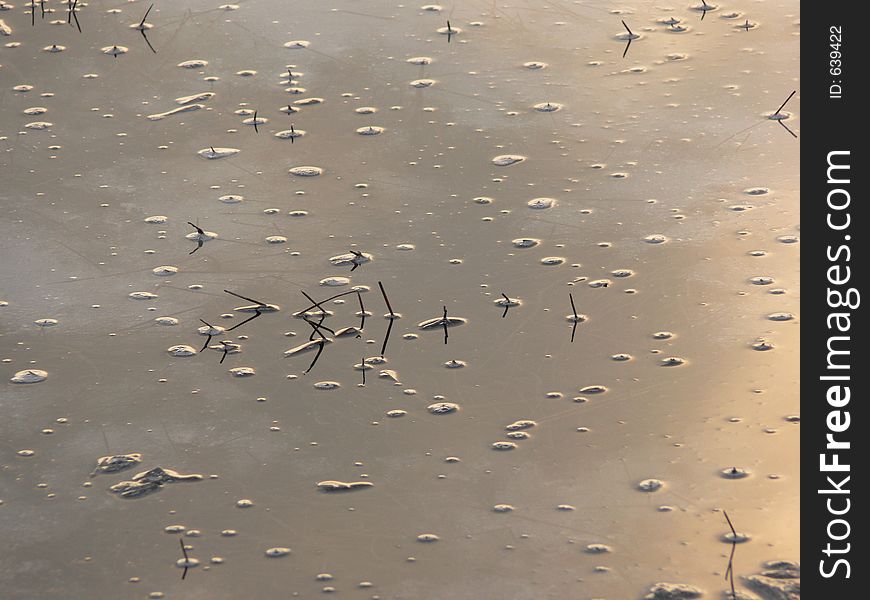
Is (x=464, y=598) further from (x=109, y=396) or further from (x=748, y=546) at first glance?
(x=109, y=396)

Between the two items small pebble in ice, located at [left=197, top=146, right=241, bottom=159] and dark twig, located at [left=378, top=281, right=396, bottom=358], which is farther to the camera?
small pebble in ice, located at [left=197, top=146, right=241, bottom=159]

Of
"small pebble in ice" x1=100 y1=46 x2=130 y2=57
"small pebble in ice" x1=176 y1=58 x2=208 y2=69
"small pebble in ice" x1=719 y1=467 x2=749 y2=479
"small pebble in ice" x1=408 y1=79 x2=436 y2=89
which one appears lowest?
"small pebble in ice" x1=719 y1=467 x2=749 y2=479

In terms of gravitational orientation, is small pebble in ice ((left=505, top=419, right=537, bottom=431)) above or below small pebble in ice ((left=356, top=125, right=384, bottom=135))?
below

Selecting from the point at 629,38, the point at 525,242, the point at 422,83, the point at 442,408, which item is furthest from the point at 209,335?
the point at 629,38

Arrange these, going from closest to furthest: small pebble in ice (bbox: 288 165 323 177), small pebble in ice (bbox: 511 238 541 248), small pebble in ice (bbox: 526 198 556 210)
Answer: small pebble in ice (bbox: 511 238 541 248), small pebble in ice (bbox: 526 198 556 210), small pebble in ice (bbox: 288 165 323 177)

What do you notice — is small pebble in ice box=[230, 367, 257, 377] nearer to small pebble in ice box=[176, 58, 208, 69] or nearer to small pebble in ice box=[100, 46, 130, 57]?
small pebble in ice box=[176, 58, 208, 69]

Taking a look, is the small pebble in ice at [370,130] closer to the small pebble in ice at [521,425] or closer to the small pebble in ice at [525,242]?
the small pebble in ice at [525,242]

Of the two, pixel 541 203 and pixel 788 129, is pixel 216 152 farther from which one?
pixel 788 129

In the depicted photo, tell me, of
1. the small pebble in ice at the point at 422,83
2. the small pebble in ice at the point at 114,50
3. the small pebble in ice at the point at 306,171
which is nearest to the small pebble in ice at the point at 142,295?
the small pebble in ice at the point at 306,171

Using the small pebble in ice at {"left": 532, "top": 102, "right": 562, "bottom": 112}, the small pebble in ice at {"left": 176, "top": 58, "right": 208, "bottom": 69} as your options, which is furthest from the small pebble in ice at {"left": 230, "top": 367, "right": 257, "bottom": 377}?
the small pebble in ice at {"left": 176, "top": 58, "right": 208, "bottom": 69}

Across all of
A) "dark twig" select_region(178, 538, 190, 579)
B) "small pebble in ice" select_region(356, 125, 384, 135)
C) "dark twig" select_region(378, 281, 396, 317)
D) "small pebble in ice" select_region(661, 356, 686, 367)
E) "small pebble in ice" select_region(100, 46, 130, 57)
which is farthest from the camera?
"small pebble in ice" select_region(100, 46, 130, 57)

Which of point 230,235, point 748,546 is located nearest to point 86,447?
point 230,235

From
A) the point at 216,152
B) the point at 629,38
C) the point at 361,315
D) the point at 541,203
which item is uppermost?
the point at 629,38
